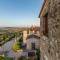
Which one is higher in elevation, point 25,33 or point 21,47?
point 25,33

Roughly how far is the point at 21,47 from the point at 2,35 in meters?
11.7

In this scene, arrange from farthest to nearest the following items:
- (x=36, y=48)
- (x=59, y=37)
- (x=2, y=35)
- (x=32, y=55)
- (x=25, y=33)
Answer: (x=2, y=35) < (x=25, y=33) < (x=36, y=48) < (x=32, y=55) < (x=59, y=37)

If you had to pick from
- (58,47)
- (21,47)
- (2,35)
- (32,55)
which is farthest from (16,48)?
(58,47)

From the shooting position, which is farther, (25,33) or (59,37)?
(25,33)

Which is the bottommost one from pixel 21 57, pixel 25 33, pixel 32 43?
pixel 21 57

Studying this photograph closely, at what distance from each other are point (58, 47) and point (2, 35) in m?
27.6

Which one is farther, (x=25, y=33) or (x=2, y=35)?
(x=2, y=35)

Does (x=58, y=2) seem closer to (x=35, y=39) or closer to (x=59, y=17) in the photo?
(x=59, y=17)

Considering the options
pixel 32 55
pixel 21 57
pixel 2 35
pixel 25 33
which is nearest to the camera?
pixel 21 57

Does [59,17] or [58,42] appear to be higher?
[59,17]

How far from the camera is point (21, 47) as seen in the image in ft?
61.7

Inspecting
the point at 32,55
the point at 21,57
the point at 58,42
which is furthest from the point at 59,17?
the point at 32,55

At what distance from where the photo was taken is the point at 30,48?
669 inches

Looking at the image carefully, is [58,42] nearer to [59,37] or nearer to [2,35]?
[59,37]
